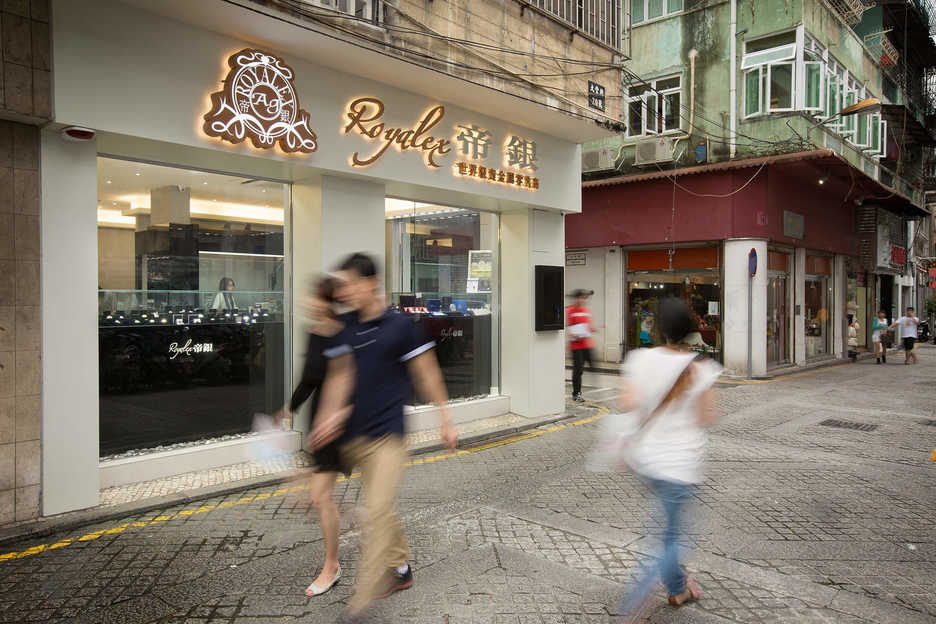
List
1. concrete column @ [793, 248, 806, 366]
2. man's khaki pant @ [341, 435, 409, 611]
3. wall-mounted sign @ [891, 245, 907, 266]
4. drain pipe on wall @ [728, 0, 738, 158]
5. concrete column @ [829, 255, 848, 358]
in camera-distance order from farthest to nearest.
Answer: wall-mounted sign @ [891, 245, 907, 266] → concrete column @ [829, 255, 848, 358] → concrete column @ [793, 248, 806, 366] → drain pipe on wall @ [728, 0, 738, 158] → man's khaki pant @ [341, 435, 409, 611]

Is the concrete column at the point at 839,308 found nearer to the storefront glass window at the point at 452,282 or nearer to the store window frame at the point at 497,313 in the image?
the store window frame at the point at 497,313

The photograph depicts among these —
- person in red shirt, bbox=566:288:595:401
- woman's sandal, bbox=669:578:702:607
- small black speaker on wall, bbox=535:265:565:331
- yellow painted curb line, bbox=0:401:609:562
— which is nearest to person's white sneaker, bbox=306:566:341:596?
yellow painted curb line, bbox=0:401:609:562

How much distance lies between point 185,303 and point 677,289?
1371 cm

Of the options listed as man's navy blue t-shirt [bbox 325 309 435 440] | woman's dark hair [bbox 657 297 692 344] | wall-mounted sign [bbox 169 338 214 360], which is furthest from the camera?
wall-mounted sign [bbox 169 338 214 360]

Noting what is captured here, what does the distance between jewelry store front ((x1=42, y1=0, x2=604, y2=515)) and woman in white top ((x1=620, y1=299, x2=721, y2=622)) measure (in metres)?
4.51

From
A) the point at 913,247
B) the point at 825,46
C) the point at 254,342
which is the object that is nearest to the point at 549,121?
the point at 254,342

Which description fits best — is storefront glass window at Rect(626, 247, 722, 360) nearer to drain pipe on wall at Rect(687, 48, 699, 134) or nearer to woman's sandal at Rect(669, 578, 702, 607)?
drain pipe on wall at Rect(687, 48, 699, 134)

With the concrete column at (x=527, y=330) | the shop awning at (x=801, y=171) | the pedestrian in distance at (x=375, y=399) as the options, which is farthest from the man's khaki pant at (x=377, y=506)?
the shop awning at (x=801, y=171)

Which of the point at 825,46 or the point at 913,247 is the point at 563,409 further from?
the point at 913,247

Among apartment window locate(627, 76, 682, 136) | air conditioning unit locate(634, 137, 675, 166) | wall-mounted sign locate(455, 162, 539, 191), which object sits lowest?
wall-mounted sign locate(455, 162, 539, 191)

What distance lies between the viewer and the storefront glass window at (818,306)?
63.5ft

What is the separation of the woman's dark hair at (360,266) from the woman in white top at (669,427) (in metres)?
1.59

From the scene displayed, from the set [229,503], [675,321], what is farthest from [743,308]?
[229,503]

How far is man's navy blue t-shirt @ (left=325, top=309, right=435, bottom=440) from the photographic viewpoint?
355cm
